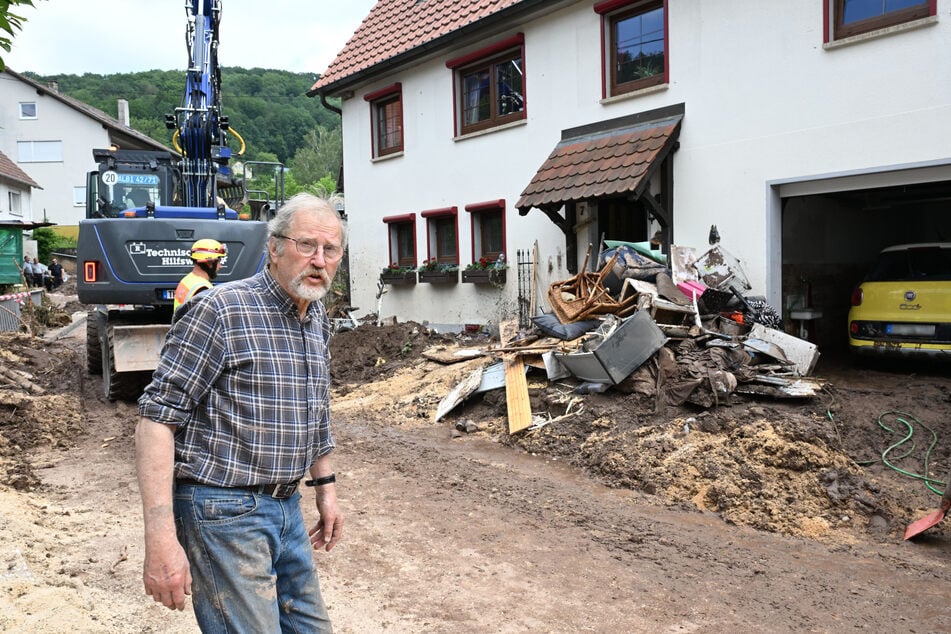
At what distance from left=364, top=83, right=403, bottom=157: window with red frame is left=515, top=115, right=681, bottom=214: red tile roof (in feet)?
17.0

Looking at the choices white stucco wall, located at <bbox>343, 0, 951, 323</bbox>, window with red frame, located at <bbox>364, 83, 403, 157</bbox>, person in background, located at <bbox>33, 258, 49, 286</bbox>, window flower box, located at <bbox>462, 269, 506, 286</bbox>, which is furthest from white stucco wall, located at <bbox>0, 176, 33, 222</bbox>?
window flower box, located at <bbox>462, 269, 506, 286</bbox>

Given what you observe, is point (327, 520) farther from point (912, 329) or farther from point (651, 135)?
point (651, 135)

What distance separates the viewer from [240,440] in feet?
7.89

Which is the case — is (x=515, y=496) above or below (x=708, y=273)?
below

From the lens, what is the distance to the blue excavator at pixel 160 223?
9.55 meters

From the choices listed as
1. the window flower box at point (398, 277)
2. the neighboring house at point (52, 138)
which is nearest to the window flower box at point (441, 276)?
the window flower box at point (398, 277)

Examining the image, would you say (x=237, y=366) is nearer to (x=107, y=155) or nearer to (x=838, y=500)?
(x=838, y=500)

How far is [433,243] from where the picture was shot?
53.7 feet

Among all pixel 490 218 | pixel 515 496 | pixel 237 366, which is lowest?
pixel 515 496

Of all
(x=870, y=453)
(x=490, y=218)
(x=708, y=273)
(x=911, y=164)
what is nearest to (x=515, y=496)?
(x=870, y=453)

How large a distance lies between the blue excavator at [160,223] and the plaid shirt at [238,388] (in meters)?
Answer: 7.65

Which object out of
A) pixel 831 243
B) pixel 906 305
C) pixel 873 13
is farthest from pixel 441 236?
pixel 906 305

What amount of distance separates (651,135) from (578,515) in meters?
7.18

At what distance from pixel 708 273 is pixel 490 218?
225 inches
